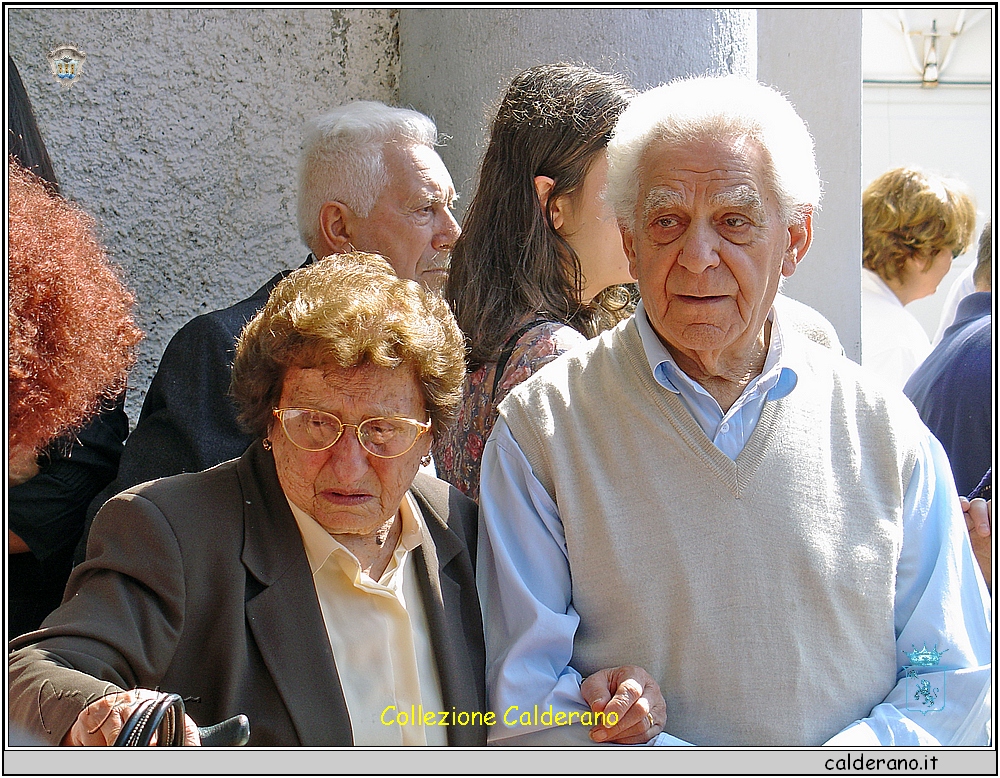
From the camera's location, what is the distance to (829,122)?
4641 mm

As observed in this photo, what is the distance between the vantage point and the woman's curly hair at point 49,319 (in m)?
1.53

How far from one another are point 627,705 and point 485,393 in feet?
2.71

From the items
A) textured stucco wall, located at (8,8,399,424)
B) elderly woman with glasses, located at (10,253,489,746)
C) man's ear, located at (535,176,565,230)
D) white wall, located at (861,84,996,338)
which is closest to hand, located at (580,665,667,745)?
elderly woman with glasses, located at (10,253,489,746)

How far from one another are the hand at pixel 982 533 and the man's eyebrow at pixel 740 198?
2.71ft

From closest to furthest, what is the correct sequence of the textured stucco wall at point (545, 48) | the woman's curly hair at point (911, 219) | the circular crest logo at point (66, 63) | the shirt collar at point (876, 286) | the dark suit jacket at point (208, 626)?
1. the dark suit jacket at point (208, 626)
2. the textured stucco wall at point (545, 48)
3. the circular crest logo at point (66, 63)
4. the woman's curly hair at point (911, 219)
5. the shirt collar at point (876, 286)

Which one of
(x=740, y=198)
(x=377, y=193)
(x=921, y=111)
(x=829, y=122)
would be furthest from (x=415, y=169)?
(x=921, y=111)

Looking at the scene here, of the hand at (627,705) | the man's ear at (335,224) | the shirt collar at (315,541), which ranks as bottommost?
the hand at (627,705)

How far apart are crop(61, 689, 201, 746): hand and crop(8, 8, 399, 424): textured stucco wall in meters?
2.34

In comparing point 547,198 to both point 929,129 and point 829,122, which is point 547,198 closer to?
point 829,122

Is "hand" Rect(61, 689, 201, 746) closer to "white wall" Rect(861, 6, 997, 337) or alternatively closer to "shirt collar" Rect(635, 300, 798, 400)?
"shirt collar" Rect(635, 300, 798, 400)

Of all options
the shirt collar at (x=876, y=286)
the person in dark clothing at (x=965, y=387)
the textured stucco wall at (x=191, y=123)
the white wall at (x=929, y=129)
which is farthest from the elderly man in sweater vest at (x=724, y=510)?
the white wall at (x=929, y=129)

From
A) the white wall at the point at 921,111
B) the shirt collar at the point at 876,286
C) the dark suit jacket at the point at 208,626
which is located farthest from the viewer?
the white wall at the point at 921,111

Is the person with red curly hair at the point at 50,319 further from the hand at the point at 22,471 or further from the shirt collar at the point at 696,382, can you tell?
the shirt collar at the point at 696,382

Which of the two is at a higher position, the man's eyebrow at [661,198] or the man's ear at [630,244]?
the man's eyebrow at [661,198]
